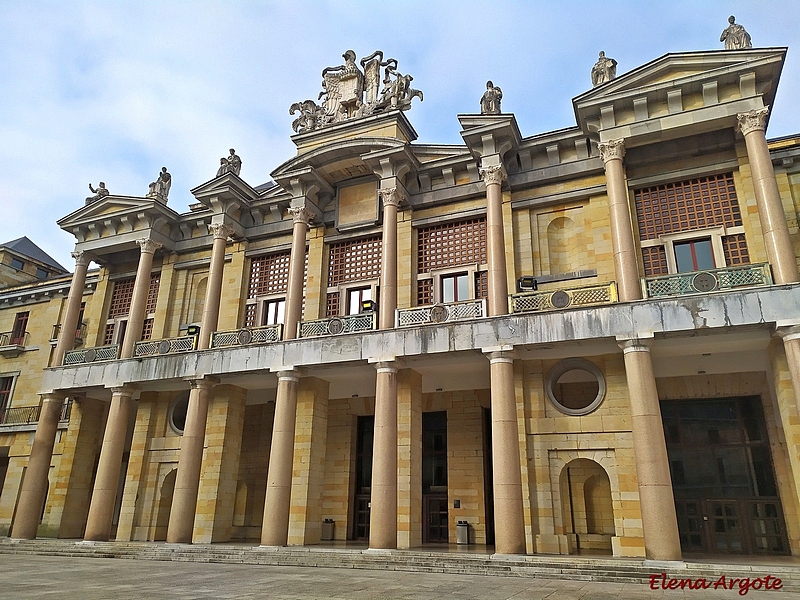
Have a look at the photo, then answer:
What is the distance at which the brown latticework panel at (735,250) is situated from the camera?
64.8ft

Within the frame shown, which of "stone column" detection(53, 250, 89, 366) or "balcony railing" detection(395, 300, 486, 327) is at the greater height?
"stone column" detection(53, 250, 89, 366)

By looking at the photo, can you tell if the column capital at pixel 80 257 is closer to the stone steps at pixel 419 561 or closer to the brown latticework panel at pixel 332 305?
the stone steps at pixel 419 561

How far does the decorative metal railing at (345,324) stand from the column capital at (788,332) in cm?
1273

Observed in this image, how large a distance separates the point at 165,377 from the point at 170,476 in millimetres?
4792

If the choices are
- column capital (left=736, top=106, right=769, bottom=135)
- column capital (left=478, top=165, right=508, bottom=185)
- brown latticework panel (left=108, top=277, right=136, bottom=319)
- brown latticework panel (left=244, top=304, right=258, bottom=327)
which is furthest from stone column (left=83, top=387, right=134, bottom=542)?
column capital (left=736, top=106, right=769, bottom=135)

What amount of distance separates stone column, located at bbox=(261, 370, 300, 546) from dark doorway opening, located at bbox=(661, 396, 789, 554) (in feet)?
45.2

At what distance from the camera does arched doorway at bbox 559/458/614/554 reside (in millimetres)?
20594

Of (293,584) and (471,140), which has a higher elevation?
(471,140)

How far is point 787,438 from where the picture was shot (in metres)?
17.3

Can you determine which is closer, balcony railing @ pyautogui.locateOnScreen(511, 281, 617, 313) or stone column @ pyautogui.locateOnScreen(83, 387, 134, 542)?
balcony railing @ pyautogui.locateOnScreen(511, 281, 617, 313)

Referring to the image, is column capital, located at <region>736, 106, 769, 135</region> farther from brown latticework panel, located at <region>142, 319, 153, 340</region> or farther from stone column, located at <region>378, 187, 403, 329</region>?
brown latticework panel, located at <region>142, 319, 153, 340</region>

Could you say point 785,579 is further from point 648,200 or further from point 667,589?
point 648,200

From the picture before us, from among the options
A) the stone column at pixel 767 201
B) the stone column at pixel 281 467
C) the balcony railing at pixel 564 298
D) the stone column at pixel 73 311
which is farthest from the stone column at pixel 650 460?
the stone column at pixel 73 311

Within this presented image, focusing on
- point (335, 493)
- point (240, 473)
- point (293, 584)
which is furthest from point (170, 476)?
point (293, 584)
